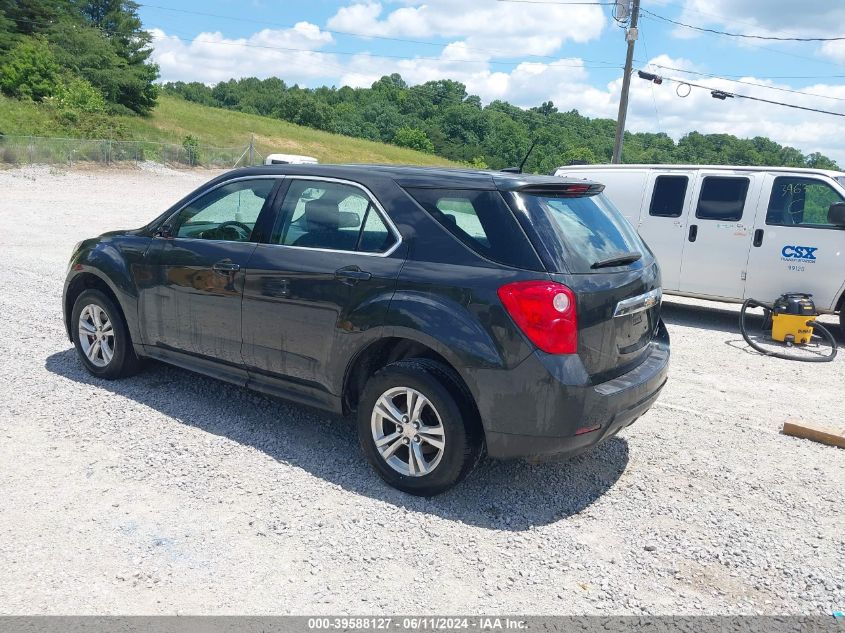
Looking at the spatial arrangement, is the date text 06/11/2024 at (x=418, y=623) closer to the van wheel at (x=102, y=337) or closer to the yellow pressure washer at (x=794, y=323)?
Answer: the van wheel at (x=102, y=337)

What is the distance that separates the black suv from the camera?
3.70 meters

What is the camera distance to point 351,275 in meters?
4.21

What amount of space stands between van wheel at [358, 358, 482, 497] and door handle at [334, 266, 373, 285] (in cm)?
54

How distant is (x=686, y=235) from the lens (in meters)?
9.77

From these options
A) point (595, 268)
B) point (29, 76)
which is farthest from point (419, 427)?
point (29, 76)

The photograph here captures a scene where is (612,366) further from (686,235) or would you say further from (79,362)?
(686,235)

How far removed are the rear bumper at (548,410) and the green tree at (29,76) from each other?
2228 inches

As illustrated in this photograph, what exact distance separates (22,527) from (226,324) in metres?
1.74

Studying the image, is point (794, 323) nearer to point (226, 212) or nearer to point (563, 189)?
point (563, 189)

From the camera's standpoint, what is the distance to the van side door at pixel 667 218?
32.3ft

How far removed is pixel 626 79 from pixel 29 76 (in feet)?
148

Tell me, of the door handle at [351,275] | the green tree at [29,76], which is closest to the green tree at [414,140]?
the green tree at [29,76]

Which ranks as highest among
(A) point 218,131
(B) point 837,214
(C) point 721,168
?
(A) point 218,131

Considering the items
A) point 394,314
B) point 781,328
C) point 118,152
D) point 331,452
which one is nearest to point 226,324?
point 331,452
